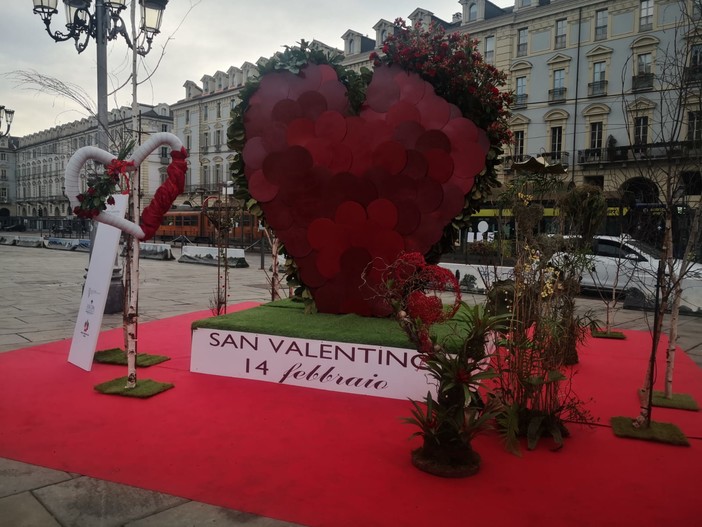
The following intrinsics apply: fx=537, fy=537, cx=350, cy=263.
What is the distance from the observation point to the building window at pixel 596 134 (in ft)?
90.5

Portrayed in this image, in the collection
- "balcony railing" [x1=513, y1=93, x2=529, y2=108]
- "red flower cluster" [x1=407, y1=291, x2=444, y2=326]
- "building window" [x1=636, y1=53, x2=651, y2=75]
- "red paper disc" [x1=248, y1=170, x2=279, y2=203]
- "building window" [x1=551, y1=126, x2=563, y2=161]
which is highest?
"building window" [x1=636, y1=53, x2=651, y2=75]

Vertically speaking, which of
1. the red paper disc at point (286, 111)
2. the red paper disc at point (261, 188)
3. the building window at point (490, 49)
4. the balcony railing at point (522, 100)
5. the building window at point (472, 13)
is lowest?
the red paper disc at point (261, 188)

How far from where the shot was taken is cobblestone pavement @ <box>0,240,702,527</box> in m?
3.19

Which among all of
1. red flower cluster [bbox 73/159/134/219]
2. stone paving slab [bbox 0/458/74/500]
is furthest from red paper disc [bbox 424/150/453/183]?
stone paving slab [bbox 0/458/74/500]

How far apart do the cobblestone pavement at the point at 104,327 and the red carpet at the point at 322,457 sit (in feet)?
0.51

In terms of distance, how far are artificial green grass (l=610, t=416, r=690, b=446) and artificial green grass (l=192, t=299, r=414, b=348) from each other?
6.59 feet

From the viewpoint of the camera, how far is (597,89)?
27750 mm

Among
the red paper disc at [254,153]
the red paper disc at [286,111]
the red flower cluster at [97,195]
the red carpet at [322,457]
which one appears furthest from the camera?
the red paper disc at [254,153]

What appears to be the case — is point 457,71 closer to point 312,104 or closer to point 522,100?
point 312,104

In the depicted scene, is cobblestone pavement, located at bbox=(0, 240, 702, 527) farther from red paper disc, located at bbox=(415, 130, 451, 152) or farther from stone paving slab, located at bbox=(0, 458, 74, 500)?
red paper disc, located at bbox=(415, 130, 451, 152)

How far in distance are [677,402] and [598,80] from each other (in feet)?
87.4

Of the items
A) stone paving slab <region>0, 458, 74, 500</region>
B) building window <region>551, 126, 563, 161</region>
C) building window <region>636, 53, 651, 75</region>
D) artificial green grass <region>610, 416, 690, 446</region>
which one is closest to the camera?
stone paving slab <region>0, 458, 74, 500</region>

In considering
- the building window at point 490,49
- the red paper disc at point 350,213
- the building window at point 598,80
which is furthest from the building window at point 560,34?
the red paper disc at point 350,213

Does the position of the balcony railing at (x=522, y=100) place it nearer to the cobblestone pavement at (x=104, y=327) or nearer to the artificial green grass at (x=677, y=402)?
the cobblestone pavement at (x=104, y=327)
